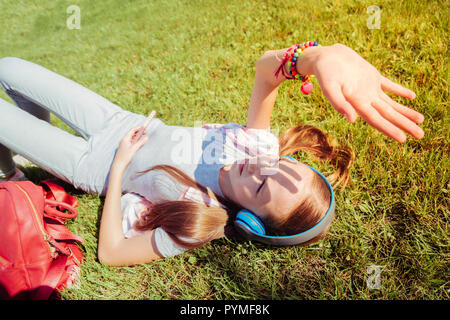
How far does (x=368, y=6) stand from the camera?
3.87m

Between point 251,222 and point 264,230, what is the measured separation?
139 mm

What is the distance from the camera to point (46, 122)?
8.61 ft

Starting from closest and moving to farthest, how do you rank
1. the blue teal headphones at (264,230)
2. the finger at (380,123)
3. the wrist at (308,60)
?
the finger at (380,123), the wrist at (308,60), the blue teal headphones at (264,230)

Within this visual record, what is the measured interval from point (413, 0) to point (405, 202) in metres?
3.07

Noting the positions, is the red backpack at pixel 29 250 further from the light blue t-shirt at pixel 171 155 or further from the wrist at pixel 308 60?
the wrist at pixel 308 60

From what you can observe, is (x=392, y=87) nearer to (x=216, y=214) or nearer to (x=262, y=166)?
(x=262, y=166)

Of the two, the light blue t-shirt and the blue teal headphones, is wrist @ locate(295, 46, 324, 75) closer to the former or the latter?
the light blue t-shirt

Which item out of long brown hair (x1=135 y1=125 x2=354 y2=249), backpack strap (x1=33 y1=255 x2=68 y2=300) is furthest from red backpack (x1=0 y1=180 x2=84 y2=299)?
long brown hair (x1=135 y1=125 x2=354 y2=249)

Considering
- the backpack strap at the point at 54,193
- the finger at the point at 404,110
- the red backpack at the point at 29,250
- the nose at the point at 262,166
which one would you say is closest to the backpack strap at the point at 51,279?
the red backpack at the point at 29,250

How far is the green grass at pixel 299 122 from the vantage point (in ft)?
6.50

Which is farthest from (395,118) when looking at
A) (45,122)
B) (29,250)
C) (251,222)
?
(45,122)

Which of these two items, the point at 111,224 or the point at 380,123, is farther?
the point at 111,224

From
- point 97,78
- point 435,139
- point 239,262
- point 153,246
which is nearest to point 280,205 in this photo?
point 239,262

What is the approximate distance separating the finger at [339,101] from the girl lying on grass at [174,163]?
0.27 m
